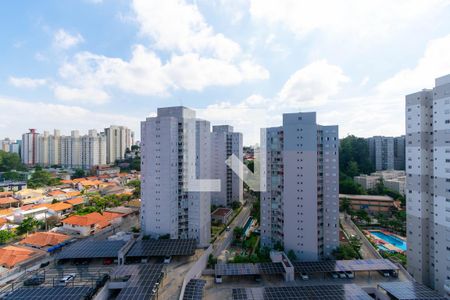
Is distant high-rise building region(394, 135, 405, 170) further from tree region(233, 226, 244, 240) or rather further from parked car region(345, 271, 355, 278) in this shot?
tree region(233, 226, 244, 240)

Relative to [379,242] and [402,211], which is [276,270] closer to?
[379,242]

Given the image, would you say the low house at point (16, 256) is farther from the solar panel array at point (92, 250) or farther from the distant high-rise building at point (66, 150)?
the distant high-rise building at point (66, 150)

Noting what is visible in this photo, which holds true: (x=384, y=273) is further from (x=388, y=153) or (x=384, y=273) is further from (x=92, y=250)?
(x=388, y=153)

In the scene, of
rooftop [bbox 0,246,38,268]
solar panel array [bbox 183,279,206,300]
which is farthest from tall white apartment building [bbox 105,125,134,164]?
solar panel array [bbox 183,279,206,300]

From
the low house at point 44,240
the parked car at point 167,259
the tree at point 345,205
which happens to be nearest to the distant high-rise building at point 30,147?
the low house at point 44,240

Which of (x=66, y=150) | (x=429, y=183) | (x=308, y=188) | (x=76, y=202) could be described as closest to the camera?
(x=429, y=183)

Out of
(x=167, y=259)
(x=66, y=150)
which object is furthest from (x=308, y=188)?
(x=66, y=150)

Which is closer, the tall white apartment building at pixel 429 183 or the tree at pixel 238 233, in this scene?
the tall white apartment building at pixel 429 183
